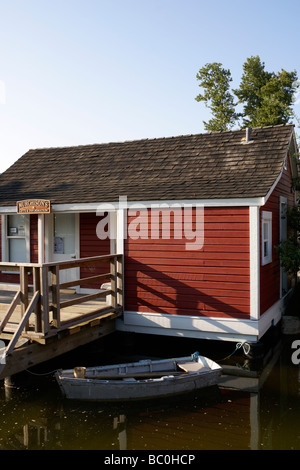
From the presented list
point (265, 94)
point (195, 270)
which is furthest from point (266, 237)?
point (265, 94)

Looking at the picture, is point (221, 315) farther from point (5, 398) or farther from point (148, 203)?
point (5, 398)

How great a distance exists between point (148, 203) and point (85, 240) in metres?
2.73

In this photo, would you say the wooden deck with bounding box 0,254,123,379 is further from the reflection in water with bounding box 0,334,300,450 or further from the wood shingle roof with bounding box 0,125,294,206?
the wood shingle roof with bounding box 0,125,294,206

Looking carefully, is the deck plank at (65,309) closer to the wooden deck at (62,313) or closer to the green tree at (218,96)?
the wooden deck at (62,313)

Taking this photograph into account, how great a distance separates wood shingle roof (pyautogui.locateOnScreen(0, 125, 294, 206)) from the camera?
9.34m

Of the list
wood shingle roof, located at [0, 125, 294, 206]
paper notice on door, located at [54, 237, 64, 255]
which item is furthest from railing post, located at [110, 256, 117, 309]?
paper notice on door, located at [54, 237, 64, 255]

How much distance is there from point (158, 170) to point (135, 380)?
5.20 metres

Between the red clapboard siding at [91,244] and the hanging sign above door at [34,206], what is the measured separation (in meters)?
1.38

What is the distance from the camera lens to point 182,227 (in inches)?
358

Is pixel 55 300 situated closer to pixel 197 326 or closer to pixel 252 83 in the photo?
pixel 197 326

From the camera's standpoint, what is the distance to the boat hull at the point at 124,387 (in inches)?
275

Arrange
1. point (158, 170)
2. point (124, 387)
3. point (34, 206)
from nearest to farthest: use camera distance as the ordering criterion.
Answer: point (124, 387)
point (34, 206)
point (158, 170)

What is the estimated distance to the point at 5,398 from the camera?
735cm
